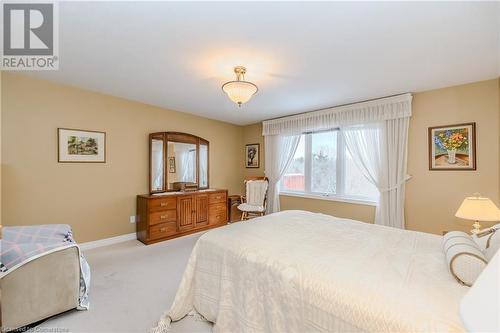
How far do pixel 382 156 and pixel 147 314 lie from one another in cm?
362

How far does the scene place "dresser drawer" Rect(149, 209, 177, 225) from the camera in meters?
3.64

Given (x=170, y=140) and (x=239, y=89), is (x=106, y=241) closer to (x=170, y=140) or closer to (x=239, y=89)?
(x=170, y=140)

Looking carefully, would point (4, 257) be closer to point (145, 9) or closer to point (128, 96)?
point (145, 9)

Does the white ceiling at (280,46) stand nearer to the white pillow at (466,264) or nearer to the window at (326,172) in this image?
the window at (326,172)

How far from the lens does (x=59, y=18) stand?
1.73 m

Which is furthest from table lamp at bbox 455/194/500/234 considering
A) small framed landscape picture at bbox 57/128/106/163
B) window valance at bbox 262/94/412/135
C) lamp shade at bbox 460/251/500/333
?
small framed landscape picture at bbox 57/128/106/163

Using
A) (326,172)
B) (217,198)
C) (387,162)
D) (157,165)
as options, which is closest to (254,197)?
(217,198)

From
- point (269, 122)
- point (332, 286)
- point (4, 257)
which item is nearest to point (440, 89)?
point (269, 122)

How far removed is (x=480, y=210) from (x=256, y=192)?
3295 mm

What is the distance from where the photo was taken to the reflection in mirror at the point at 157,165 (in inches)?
160

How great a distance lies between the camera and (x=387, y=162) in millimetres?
3439

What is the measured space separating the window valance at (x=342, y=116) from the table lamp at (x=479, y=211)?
1.49 meters

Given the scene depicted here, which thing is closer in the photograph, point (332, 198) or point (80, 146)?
point (80, 146)

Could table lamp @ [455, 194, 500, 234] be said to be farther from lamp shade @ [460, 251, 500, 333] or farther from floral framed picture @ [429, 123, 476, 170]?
lamp shade @ [460, 251, 500, 333]
